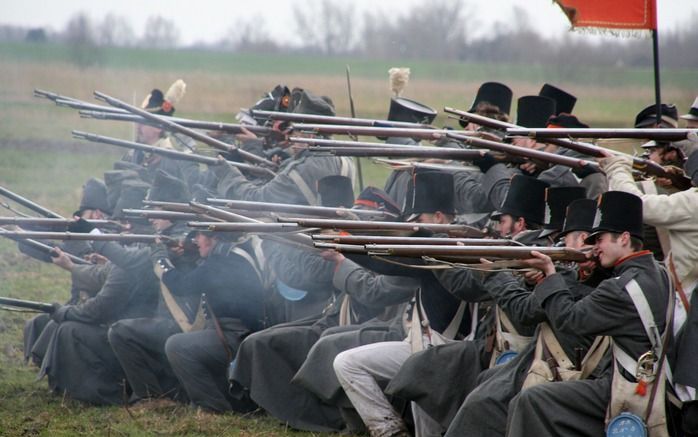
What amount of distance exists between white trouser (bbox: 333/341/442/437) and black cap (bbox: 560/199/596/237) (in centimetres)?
170

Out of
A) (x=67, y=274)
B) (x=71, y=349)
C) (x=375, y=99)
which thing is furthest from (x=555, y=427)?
(x=375, y=99)

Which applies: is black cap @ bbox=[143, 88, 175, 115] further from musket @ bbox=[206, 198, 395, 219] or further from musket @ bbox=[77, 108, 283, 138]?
musket @ bbox=[206, 198, 395, 219]

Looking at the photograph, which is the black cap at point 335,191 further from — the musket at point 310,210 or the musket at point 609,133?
the musket at point 609,133

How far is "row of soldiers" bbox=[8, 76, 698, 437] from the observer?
5648 mm

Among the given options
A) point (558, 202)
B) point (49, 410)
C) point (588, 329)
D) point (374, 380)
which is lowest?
point (49, 410)

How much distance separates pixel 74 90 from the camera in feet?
77.6

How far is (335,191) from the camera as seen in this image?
8.34m

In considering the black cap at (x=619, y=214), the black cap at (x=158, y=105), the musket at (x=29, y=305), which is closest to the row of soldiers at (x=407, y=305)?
the black cap at (x=619, y=214)

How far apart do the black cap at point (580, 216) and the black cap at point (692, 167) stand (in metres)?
0.77

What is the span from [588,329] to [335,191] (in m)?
3.19

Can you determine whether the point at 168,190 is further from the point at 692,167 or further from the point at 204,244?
the point at 692,167

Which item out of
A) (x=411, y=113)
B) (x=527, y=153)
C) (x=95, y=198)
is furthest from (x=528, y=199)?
(x=95, y=198)

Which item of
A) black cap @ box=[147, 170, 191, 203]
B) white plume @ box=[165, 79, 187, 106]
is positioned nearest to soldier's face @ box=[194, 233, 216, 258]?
black cap @ box=[147, 170, 191, 203]

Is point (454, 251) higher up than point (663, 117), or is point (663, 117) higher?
point (663, 117)
